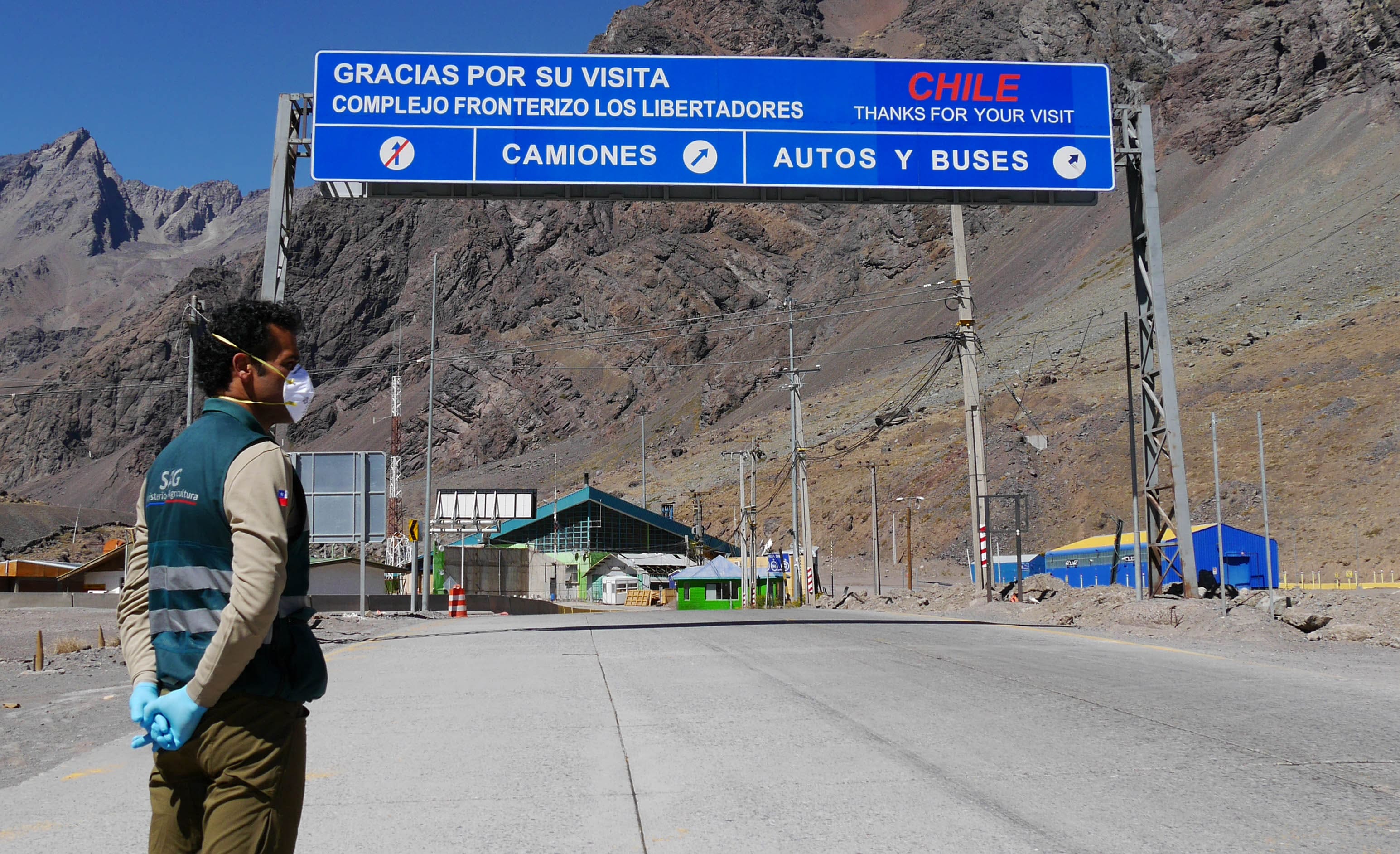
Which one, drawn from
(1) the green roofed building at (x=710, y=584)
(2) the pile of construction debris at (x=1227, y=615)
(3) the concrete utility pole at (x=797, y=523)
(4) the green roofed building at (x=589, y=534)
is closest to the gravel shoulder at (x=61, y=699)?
(2) the pile of construction debris at (x=1227, y=615)

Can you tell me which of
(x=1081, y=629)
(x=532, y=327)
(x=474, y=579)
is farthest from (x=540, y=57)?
(x=532, y=327)

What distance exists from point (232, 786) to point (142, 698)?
0.33m

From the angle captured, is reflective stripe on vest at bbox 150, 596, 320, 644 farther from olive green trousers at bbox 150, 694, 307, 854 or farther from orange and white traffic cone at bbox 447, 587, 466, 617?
orange and white traffic cone at bbox 447, 587, 466, 617

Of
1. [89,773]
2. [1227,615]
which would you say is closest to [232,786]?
[89,773]

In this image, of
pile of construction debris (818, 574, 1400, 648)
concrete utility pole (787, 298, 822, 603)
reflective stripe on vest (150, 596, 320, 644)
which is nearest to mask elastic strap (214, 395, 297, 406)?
reflective stripe on vest (150, 596, 320, 644)

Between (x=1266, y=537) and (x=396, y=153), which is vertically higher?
(x=396, y=153)

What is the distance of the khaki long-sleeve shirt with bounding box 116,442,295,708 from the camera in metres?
2.98

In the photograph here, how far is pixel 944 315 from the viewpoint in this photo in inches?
5630

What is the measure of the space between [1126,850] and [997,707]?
4.13 m

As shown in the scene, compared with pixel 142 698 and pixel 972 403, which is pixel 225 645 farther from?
pixel 972 403

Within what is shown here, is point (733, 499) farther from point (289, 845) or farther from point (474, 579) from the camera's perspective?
point (289, 845)

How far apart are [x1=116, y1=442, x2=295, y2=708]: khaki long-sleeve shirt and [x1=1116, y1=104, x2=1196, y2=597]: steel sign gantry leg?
66.1ft

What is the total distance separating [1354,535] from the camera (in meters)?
53.7

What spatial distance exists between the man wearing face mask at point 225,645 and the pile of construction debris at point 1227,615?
14.7m
